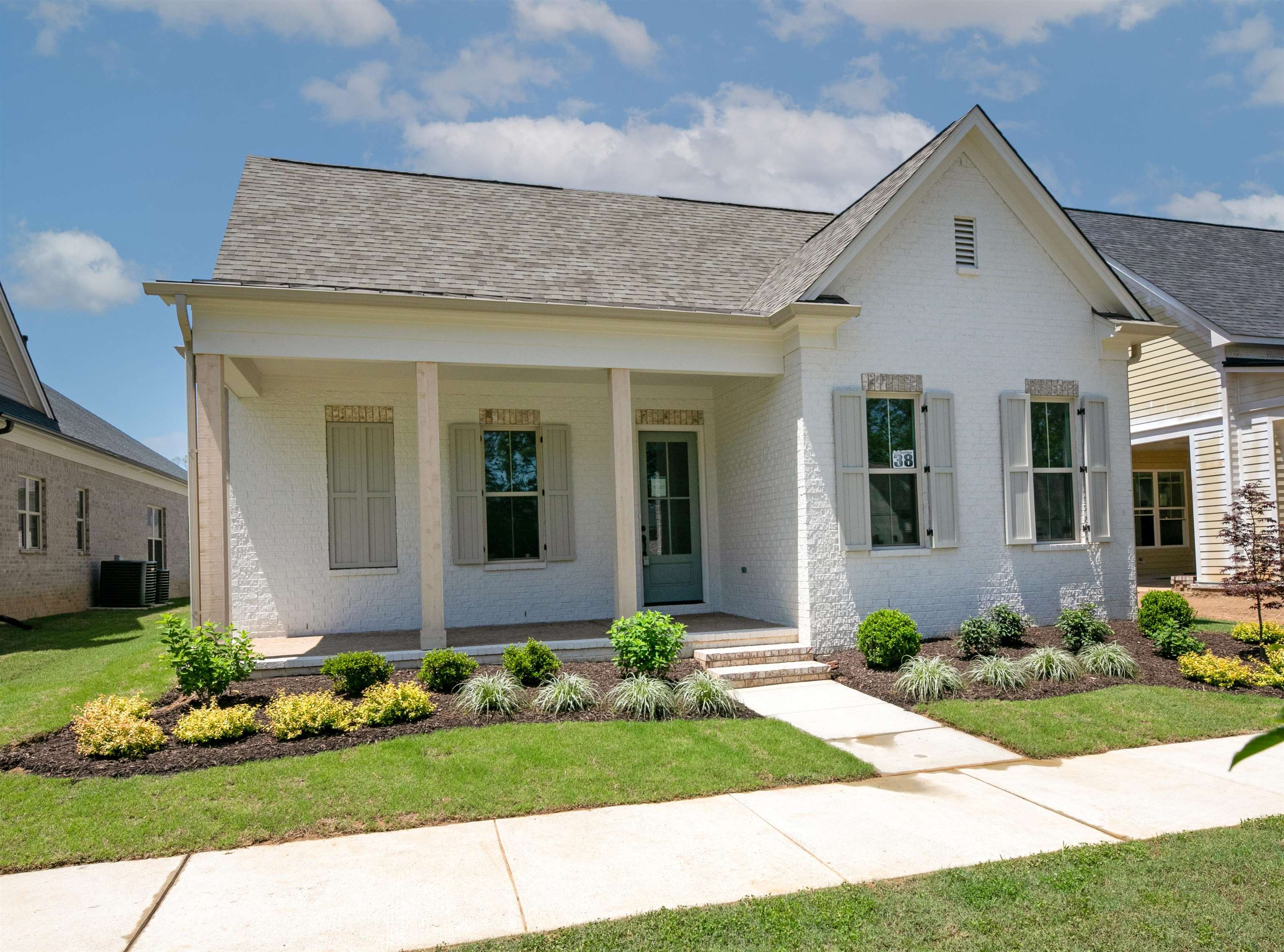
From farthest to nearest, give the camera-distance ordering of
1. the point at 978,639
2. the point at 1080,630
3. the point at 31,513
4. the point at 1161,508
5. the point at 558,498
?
the point at 1161,508, the point at 31,513, the point at 558,498, the point at 1080,630, the point at 978,639

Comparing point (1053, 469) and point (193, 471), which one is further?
point (1053, 469)

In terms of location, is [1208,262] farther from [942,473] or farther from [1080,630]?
[1080,630]

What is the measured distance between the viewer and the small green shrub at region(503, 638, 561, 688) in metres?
7.86

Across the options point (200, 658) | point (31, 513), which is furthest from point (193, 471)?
point (31, 513)

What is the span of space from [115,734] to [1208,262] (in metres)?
20.0

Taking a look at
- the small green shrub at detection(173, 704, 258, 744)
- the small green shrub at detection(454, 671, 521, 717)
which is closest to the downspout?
the small green shrub at detection(173, 704, 258, 744)

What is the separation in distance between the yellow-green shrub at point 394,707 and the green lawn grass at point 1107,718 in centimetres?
439

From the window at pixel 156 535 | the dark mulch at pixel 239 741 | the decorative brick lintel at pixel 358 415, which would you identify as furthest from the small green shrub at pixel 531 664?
the window at pixel 156 535

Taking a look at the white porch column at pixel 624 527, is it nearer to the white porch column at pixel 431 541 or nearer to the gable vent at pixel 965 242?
the white porch column at pixel 431 541

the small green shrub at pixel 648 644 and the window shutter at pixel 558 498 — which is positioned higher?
the window shutter at pixel 558 498

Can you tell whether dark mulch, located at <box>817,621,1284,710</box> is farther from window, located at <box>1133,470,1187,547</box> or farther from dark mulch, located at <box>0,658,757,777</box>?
window, located at <box>1133,470,1187,547</box>

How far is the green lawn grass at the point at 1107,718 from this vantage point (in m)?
6.49

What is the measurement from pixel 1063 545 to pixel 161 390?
1814cm

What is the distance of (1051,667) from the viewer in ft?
A: 27.2
